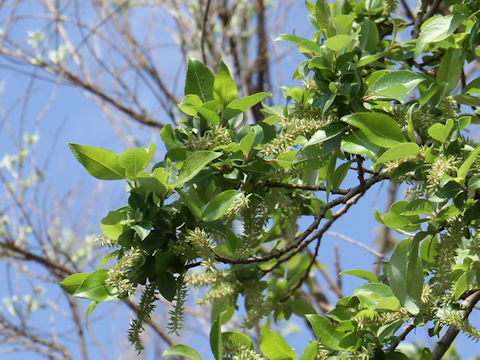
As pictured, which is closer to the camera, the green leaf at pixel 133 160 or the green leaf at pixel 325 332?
the green leaf at pixel 133 160

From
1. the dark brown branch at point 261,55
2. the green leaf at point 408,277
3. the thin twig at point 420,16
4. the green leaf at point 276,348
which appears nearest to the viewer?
the green leaf at point 408,277

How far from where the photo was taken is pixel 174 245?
1.00 m

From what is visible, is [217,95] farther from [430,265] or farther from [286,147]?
[430,265]

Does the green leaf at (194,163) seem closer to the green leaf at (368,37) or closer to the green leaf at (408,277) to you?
the green leaf at (408,277)

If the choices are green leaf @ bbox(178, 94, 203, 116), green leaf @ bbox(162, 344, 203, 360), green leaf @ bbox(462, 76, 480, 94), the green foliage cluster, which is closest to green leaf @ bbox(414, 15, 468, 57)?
the green foliage cluster

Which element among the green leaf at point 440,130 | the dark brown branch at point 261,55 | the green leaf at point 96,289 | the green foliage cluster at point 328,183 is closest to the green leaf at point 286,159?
the green foliage cluster at point 328,183

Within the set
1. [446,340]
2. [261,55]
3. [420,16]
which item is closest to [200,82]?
[446,340]

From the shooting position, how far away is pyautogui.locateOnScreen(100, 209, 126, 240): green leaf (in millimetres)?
992

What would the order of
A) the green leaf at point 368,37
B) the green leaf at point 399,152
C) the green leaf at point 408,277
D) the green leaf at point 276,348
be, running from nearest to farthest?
1. the green leaf at point 399,152
2. the green leaf at point 408,277
3. the green leaf at point 276,348
4. the green leaf at point 368,37

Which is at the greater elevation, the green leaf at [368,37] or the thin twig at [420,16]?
the thin twig at [420,16]

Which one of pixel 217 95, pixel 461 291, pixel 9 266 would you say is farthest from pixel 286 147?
pixel 9 266

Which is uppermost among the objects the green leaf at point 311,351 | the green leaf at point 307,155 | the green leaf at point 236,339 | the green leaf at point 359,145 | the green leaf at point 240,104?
the green leaf at point 240,104

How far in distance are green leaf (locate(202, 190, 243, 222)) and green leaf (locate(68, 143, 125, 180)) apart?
0.15 m

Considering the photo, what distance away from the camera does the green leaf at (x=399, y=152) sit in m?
0.95
